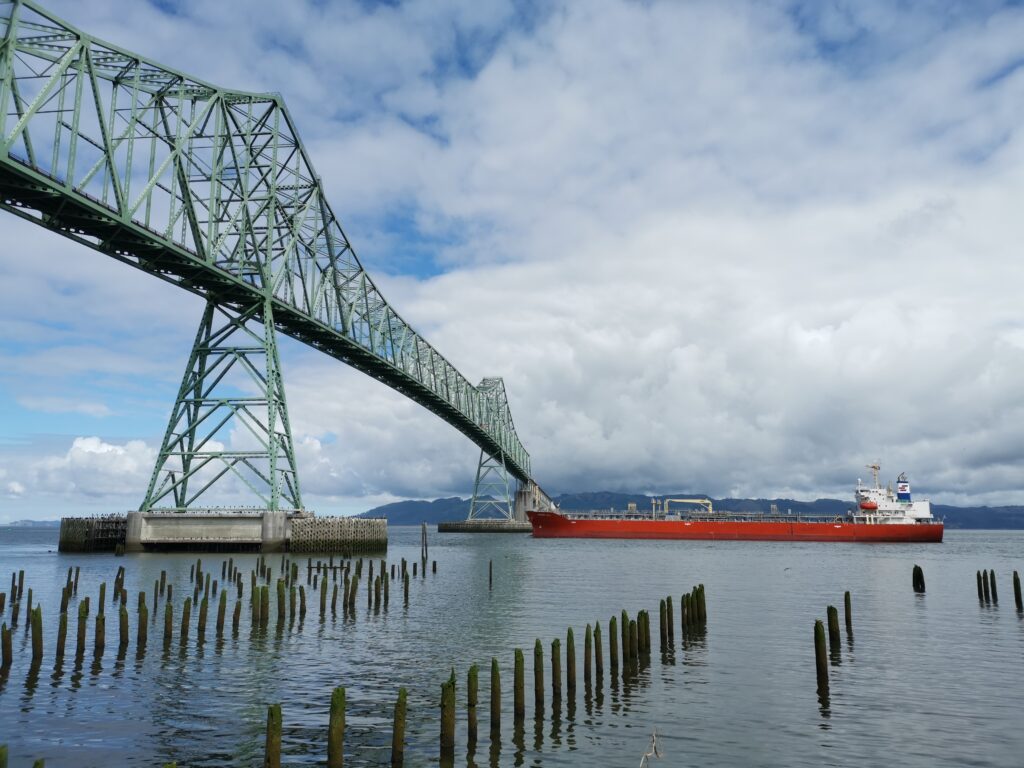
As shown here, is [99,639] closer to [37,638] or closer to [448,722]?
[37,638]

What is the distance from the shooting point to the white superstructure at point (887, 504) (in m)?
95.1

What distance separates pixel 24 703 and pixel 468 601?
68.8 feet

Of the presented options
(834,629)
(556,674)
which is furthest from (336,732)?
(834,629)

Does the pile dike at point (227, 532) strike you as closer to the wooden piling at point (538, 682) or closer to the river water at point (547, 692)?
the river water at point (547, 692)

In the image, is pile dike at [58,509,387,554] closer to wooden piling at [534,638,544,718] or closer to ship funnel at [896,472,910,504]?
wooden piling at [534,638,544,718]

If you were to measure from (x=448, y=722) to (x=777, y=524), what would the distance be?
9497 cm

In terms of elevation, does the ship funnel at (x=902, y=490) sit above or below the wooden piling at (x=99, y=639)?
above

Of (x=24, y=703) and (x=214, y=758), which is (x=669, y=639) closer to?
(x=214, y=758)

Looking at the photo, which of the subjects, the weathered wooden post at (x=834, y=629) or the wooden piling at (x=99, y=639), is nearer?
the wooden piling at (x=99, y=639)

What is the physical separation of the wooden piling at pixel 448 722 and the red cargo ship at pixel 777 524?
85.1 meters

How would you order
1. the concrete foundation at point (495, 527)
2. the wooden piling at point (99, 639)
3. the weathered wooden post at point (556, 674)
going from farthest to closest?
1. the concrete foundation at point (495, 527)
2. the wooden piling at point (99, 639)
3. the weathered wooden post at point (556, 674)

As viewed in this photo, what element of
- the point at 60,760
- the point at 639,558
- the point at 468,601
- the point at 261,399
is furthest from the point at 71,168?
the point at 639,558

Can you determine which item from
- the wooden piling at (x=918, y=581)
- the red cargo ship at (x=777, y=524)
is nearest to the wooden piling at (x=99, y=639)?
the wooden piling at (x=918, y=581)

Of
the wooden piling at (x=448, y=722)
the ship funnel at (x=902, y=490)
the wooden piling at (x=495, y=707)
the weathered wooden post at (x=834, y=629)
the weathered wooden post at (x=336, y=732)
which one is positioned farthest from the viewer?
the ship funnel at (x=902, y=490)
